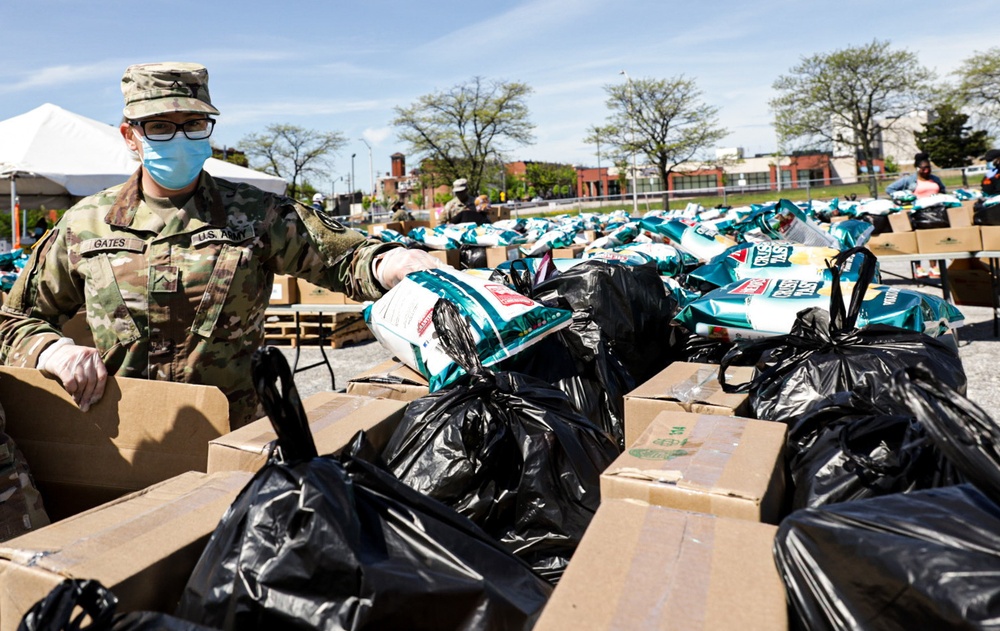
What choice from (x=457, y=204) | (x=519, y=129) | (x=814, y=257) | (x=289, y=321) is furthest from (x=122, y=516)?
(x=519, y=129)

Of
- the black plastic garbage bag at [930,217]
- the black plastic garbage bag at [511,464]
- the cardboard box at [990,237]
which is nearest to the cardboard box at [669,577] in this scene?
the black plastic garbage bag at [511,464]

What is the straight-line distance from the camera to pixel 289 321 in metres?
8.20

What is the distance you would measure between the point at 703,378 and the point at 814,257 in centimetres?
179

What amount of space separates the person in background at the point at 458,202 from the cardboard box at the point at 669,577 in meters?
9.39

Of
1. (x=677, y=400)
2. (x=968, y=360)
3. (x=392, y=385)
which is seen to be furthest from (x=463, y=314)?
(x=968, y=360)

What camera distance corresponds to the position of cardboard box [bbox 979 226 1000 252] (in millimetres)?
5992

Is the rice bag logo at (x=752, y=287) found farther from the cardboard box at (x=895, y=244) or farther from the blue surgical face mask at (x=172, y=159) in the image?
the cardboard box at (x=895, y=244)

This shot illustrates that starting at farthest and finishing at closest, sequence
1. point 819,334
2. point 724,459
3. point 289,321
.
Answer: point 289,321 < point 819,334 < point 724,459

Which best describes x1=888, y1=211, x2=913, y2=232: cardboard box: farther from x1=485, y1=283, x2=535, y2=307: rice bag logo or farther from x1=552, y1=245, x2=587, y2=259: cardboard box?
x1=485, y1=283, x2=535, y2=307: rice bag logo

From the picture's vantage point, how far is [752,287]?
270 centimetres

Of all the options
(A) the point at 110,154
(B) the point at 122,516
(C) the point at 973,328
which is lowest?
(C) the point at 973,328

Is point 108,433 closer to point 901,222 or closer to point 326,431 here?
point 326,431

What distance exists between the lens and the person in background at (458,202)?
1034cm

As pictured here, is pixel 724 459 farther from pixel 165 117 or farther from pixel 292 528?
pixel 165 117
